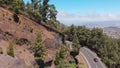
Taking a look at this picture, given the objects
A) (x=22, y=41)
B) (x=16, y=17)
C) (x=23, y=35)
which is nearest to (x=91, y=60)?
(x=23, y=35)

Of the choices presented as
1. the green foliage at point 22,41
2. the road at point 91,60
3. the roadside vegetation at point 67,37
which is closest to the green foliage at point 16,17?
the roadside vegetation at point 67,37

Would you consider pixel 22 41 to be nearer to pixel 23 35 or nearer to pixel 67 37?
pixel 23 35

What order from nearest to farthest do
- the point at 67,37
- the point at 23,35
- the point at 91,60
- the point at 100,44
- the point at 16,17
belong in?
1. the point at 23,35
2. the point at 16,17
3. the point at 91,60
4. the point at 100,44
5. the point at 67,37

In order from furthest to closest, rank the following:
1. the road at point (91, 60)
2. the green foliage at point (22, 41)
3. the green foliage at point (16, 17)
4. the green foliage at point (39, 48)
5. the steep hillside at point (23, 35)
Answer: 1. the road at point (91, 60)
2. the green foliage at point (16, 17)
3. the green foliage at point (22, 41)
4. the steep hillside at point (23, 35)
5. the green foliage at point (39, 48)

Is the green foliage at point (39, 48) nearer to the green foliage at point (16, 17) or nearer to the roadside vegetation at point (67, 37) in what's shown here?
the roadside vegetation at point (67, 37)

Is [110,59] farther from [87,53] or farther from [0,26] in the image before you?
[0,26]

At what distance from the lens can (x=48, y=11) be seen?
9988 cm

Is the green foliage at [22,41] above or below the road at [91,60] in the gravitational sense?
above

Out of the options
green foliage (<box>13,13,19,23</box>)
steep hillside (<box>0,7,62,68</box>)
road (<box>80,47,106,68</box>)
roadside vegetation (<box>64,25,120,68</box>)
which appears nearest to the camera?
steep hillside (<box>0,7,62,68</box>)

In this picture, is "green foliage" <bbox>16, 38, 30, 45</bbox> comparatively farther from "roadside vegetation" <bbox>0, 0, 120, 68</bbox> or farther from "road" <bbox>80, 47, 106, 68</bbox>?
"road" <bbox>80, 47, 106, 68</bbox>

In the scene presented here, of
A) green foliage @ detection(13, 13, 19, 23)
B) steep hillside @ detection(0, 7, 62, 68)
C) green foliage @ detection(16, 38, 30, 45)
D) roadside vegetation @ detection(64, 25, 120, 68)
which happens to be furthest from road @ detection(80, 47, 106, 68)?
green foliage @ detection(13, 13, 19, 23)

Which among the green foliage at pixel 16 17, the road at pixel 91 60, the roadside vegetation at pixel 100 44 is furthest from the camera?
the roadside vegetation at pixel 100 44

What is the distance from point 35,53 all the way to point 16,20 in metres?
11.9

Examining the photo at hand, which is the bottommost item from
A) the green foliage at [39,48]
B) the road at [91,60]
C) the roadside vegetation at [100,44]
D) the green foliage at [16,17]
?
the road at [91,60]
